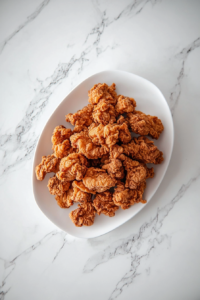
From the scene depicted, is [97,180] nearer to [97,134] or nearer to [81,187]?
[81,187]

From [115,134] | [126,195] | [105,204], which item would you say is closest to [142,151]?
[115,134]

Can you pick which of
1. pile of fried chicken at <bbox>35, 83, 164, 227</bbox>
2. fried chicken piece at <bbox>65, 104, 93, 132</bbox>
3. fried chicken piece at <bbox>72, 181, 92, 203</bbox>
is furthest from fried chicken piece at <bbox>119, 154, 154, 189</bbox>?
fried chicken piece at <bbox>65, 104, 93, 132</bbox>

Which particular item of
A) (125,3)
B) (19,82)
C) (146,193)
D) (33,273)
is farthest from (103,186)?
(125,3)

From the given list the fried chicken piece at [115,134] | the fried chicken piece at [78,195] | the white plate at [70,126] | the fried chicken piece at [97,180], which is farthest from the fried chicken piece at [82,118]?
the fried chicken piece at [78,195]

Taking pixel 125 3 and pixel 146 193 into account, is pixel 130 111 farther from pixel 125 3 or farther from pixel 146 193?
pixel 125 3

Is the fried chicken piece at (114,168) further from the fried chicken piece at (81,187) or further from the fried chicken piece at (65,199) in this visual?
the fried chicken piece at (65,199)

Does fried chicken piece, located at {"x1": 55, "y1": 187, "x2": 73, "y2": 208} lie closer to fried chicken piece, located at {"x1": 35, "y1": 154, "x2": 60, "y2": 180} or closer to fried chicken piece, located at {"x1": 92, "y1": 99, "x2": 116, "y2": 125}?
fried chicken piece, located at {"x1": 35, "y1": 154, "x2": 60, "y2": 180}
